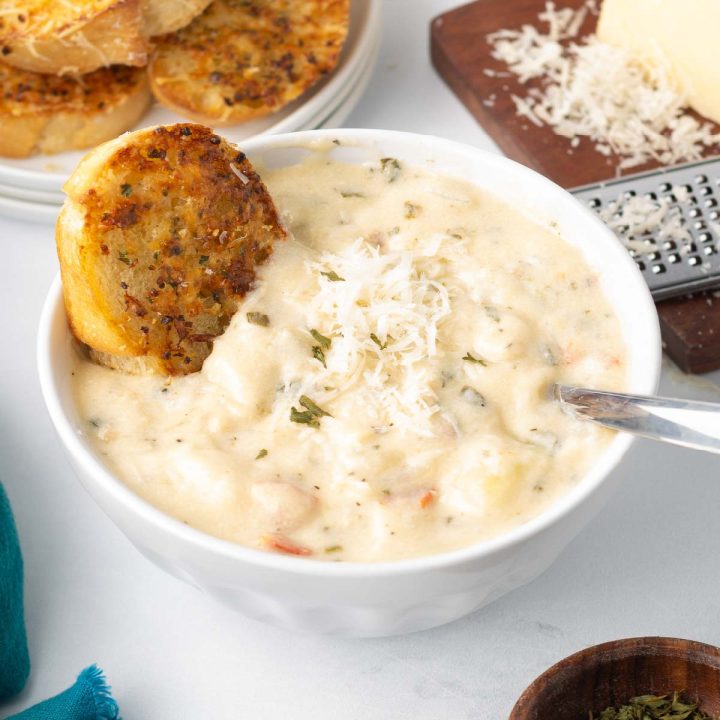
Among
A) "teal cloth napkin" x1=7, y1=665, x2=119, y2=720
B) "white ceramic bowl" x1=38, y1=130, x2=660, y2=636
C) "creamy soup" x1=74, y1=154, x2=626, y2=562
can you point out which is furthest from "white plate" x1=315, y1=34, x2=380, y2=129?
"teal cloth napkin" x1=7, y1=665, x2=119, y2=720

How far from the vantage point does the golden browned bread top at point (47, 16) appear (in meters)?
3.05

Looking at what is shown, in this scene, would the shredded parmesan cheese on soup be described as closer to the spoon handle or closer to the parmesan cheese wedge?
the spoon handle

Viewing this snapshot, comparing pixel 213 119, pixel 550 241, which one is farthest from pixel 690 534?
pixel 213 119

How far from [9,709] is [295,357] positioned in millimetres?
911

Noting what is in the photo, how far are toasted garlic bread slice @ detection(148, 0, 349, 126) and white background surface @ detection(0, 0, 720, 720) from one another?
3.58 feet

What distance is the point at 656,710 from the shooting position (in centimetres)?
203

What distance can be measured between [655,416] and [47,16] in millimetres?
2059

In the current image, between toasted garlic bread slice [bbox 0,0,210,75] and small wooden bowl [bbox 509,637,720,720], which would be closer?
small wooden bowl [bbox 509,637,720,720]

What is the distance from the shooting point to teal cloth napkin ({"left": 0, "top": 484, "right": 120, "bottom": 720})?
2.12 m

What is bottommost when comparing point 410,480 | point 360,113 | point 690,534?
point 690,534

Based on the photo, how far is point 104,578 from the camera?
2.43 metres

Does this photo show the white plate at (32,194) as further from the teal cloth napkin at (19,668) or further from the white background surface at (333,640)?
the teal cloth napkin at (19,668)

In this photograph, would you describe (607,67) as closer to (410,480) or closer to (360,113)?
(360,113)

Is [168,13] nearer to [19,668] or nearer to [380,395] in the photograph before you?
[380,395]
